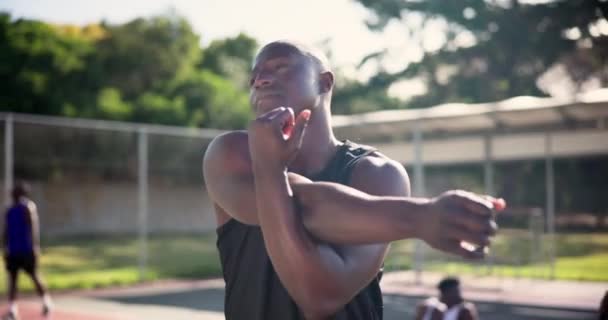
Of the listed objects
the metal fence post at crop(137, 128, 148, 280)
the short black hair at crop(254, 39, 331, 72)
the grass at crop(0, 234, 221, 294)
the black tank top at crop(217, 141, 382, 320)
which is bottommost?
the grass at crop(0, 234, 221, 294)

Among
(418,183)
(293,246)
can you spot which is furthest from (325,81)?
(418,183)

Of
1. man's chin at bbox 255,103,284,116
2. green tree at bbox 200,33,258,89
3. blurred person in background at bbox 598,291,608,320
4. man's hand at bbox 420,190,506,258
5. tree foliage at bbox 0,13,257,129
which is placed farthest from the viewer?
green tree at bbox 200,33,258,89

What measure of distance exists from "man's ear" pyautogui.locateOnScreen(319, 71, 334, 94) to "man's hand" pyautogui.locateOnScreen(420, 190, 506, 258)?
51 centimetres

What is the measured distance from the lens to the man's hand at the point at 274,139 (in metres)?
1.31

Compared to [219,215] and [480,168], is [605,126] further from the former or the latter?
[219,215]

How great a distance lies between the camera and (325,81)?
5.29ft

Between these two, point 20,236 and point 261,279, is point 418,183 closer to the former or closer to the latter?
point 20,236

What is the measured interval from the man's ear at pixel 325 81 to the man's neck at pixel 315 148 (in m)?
0.05

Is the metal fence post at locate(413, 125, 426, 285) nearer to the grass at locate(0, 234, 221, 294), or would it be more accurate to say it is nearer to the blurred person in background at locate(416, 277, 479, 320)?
the grass at locate(0, 234, 221, 294)

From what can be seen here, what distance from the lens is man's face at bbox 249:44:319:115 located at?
1.50 meters

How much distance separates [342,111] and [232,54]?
771 inches

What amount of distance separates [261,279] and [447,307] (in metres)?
4.06

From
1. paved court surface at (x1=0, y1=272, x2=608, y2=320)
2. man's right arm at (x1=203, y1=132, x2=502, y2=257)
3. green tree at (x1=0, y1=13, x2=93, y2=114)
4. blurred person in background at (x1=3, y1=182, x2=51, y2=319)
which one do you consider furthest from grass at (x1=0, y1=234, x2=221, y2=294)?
green tree at (x1=0, y1=13, x2=93, y2=114)

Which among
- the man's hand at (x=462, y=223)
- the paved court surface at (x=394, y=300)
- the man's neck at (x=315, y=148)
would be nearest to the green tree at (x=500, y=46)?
the paved court surface at (x=394, y=300)
